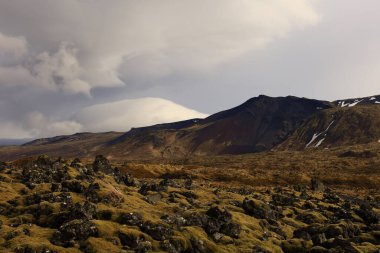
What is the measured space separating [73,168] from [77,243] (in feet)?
149

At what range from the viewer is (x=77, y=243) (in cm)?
4200

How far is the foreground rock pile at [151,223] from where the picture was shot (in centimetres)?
4356

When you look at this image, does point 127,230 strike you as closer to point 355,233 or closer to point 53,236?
point 53,236

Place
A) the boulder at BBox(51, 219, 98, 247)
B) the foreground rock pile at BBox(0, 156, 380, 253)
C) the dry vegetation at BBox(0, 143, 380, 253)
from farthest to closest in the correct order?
the dry vegetation at BBox(0, 143, 380, 253)
the foreground rock pile at BBox(0, 156, 380, 253)
the boulder at BBox(51, 219, 98, 247)

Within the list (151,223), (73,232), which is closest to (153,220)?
(151,223)

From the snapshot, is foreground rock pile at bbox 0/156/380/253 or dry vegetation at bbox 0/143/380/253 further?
dry vegetation at bbox 0/143/380/253

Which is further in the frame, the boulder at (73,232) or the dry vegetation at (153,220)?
the dry vegetation at (153,220)

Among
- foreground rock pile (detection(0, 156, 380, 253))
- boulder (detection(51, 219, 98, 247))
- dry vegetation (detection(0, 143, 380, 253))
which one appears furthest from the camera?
dry vegetation (detection(0, 143, 380, 253))

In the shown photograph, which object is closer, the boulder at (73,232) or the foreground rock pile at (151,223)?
the boulder at (73,232)

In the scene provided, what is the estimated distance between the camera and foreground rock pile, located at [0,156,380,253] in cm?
4356

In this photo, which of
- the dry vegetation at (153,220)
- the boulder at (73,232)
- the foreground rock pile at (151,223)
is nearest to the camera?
the boulder at (73,232)

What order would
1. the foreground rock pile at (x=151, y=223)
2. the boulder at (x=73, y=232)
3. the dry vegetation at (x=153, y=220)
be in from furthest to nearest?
1. the dry vegetation at (x=153, y=220)
2. the foreground rock pile at (x=151, y=223)
3. the boulder at (x=73, y=232)

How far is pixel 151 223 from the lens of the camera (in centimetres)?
4794

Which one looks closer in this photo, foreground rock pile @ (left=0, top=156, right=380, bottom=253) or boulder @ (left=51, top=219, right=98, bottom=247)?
boulder @ (left=51, top=219, right=98, bottom=247)
